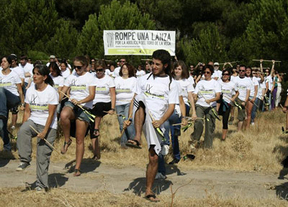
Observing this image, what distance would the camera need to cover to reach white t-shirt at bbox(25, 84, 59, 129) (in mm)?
7488

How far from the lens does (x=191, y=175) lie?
9.34 metres

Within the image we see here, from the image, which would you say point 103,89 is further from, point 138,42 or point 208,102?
point 138,42

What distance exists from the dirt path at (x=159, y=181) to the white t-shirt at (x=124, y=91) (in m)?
2.33

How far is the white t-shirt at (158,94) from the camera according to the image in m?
7.18

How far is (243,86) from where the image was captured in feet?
47.8

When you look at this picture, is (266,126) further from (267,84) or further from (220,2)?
(220,2)

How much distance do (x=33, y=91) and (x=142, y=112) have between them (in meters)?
1.76

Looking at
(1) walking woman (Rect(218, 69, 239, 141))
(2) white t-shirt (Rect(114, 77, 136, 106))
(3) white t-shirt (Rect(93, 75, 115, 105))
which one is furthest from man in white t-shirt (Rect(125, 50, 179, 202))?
(1) walking woman (Rect(218, 69, 239, 141))

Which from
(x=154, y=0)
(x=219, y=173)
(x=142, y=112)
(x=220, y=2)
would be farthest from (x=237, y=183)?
(x=154, y=0)

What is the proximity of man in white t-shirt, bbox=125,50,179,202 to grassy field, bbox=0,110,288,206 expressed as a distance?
1.99 ft

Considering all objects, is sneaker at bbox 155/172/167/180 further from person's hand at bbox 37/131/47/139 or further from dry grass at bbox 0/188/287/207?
person's hand at bbox 37/131/47/139

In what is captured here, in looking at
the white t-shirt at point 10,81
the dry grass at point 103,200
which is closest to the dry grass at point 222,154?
the white t-shirt at point 10,81

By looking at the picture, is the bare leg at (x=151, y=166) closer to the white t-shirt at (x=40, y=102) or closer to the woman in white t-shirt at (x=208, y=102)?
the white t-shirt at (x=40, y=102)

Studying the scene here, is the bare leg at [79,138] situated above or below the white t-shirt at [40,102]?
below
